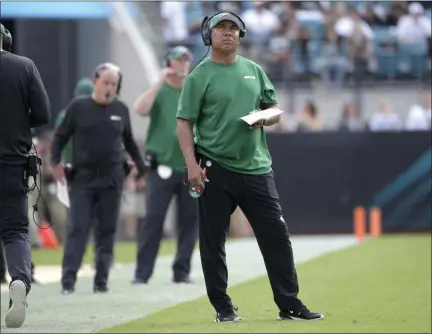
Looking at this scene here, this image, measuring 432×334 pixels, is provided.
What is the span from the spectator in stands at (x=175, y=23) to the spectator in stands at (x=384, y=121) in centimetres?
396

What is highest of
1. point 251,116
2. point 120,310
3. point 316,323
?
point 251,116

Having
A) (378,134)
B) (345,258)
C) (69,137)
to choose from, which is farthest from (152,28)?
(69,137)

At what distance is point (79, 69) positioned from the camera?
2228 cm

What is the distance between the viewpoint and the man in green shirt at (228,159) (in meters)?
9.12

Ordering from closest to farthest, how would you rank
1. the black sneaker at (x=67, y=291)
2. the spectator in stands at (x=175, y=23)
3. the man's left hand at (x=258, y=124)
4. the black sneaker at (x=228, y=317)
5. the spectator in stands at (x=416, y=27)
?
1. the man's left hand at (x=258, y=124)
2. the black sneaker at (x=228, y=317)
3. the black sneaker at (x=67, y=291)
4. the spectator in stands at (x=416, y=27)
5. the spectator in stands at (x=175, y=23)

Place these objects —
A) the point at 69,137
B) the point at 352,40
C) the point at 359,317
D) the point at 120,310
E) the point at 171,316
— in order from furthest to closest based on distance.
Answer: the point at 352,40
the point at 69,137
the point at 120,310
the point at 171,316
the point at 359,317

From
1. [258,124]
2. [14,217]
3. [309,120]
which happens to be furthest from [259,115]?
[309,120]

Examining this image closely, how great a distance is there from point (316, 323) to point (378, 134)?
1424 cm

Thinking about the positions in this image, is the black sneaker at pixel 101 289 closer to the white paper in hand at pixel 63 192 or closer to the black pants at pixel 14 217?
the white paper in hand at pixel 63 192

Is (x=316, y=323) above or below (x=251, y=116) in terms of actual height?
below

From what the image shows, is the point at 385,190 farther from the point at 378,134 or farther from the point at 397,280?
the point at 397,280

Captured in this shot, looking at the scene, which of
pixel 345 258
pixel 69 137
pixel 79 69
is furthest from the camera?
pixel 79 69

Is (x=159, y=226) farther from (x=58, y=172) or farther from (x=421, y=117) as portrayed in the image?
(x=421, y=117)

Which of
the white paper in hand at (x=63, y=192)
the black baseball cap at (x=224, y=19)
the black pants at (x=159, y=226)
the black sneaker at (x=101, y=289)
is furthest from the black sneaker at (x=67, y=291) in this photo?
the black baseball cap at (x=224, y=19)
